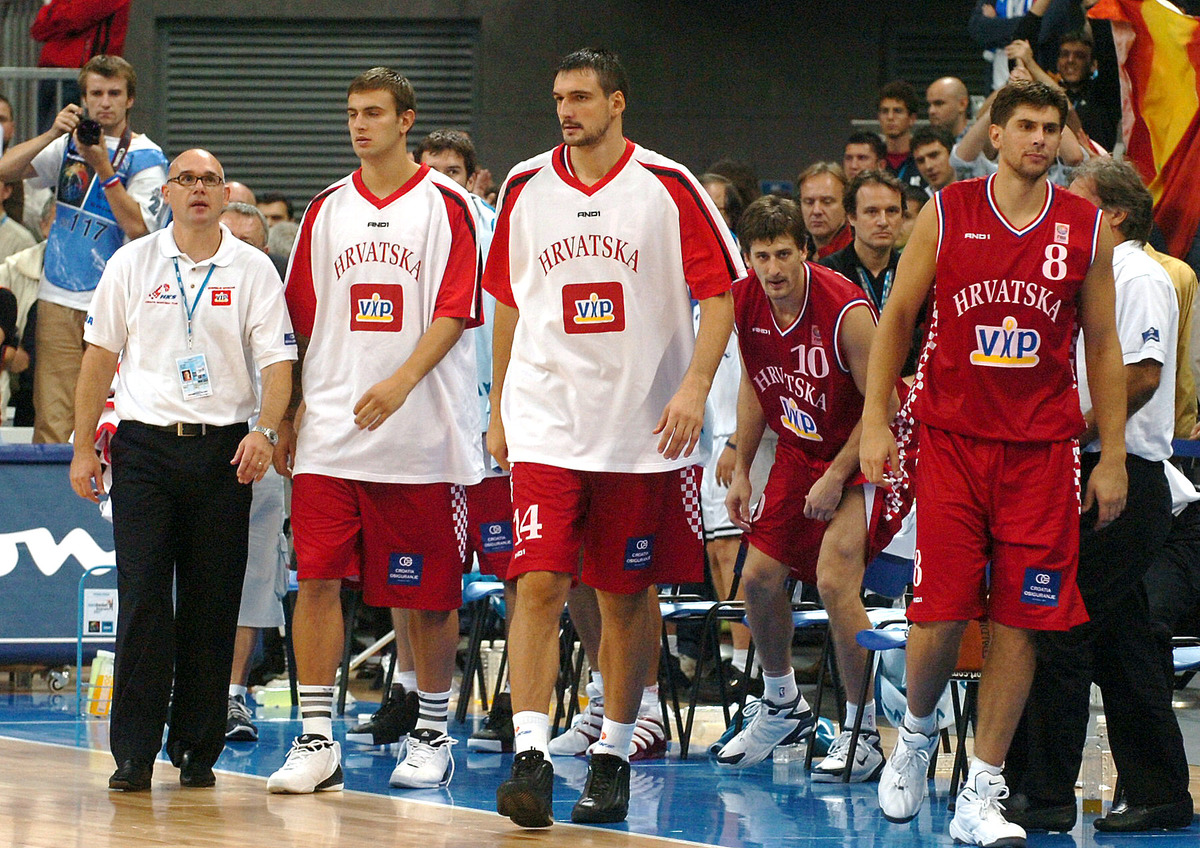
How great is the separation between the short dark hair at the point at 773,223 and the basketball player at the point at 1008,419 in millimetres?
1234

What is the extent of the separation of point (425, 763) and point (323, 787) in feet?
1.24

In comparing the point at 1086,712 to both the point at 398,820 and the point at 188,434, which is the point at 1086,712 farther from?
the point at 188,434

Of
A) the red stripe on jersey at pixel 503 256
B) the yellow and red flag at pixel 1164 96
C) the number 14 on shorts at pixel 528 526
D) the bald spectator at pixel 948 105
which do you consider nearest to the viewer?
the number 14 on shorts at pixel 528 526

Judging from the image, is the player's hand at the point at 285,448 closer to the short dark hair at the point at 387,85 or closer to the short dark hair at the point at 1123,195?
the short dark hair at the point at 387,85

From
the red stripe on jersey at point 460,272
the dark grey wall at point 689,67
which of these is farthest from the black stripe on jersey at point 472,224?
the dark grey wall at point 689,67

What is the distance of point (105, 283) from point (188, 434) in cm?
62

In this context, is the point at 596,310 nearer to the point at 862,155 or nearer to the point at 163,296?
the point at 163,296

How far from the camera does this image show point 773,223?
6.89 m

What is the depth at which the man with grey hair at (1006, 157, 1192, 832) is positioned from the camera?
19.6ft

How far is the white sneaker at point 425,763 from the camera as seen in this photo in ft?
21.6

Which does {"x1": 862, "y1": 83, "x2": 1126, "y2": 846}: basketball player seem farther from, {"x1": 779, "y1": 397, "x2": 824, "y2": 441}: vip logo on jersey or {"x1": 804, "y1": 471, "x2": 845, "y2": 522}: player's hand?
{"x1": 779, "y1": 397, "x2": 824, "y2": 441}: vip logo on jersey

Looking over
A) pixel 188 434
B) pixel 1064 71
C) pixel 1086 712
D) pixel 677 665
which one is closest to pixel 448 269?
pixel 188 434

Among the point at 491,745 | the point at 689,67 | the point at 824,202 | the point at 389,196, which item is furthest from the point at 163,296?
the point at 689,67

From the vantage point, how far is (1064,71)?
34.9 feet
